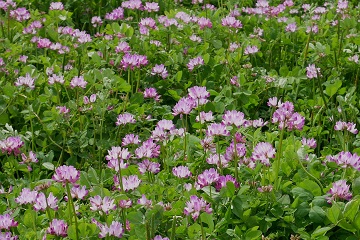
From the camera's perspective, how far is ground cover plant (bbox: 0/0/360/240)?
2170mm

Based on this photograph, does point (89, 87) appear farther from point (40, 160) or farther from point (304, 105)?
point (304, 105)

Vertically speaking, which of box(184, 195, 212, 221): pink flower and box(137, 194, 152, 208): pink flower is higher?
box(184, 195, 212, 221): pink flower

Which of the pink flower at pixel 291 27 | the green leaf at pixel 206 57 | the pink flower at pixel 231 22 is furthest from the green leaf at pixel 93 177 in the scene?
the pink flower at pixel 291 27

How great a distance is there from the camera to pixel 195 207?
211 centimetres

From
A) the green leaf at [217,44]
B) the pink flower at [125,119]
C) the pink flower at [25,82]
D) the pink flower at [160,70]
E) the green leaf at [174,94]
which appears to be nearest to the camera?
the pink flower at [125,119]

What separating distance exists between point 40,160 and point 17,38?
139 centimetres

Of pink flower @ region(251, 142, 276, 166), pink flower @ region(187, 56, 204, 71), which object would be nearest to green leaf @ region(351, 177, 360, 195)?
pink flower @ region(251, 142, 276, 166)

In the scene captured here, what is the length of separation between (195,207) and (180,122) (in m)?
1.11

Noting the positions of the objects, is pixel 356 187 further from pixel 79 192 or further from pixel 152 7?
pixel 152 7

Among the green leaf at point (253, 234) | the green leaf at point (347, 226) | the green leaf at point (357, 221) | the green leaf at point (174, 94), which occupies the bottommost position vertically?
the green leaf at point (174, 94)

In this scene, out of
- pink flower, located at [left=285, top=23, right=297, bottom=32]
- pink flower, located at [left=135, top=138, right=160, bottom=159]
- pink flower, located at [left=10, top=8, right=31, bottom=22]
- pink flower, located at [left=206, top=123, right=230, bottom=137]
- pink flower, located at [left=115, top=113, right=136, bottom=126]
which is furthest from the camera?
pink flower, located at [left=10, top=8, right=31, bottom=22]

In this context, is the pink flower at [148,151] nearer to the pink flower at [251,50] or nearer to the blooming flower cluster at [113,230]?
the blooming flower cluster at [113,230]

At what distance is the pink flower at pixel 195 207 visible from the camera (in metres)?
2.11

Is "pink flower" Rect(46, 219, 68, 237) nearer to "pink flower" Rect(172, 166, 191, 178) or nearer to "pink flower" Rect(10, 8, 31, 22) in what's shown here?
"pink flower" Rect(172, 166, 191, 178)
